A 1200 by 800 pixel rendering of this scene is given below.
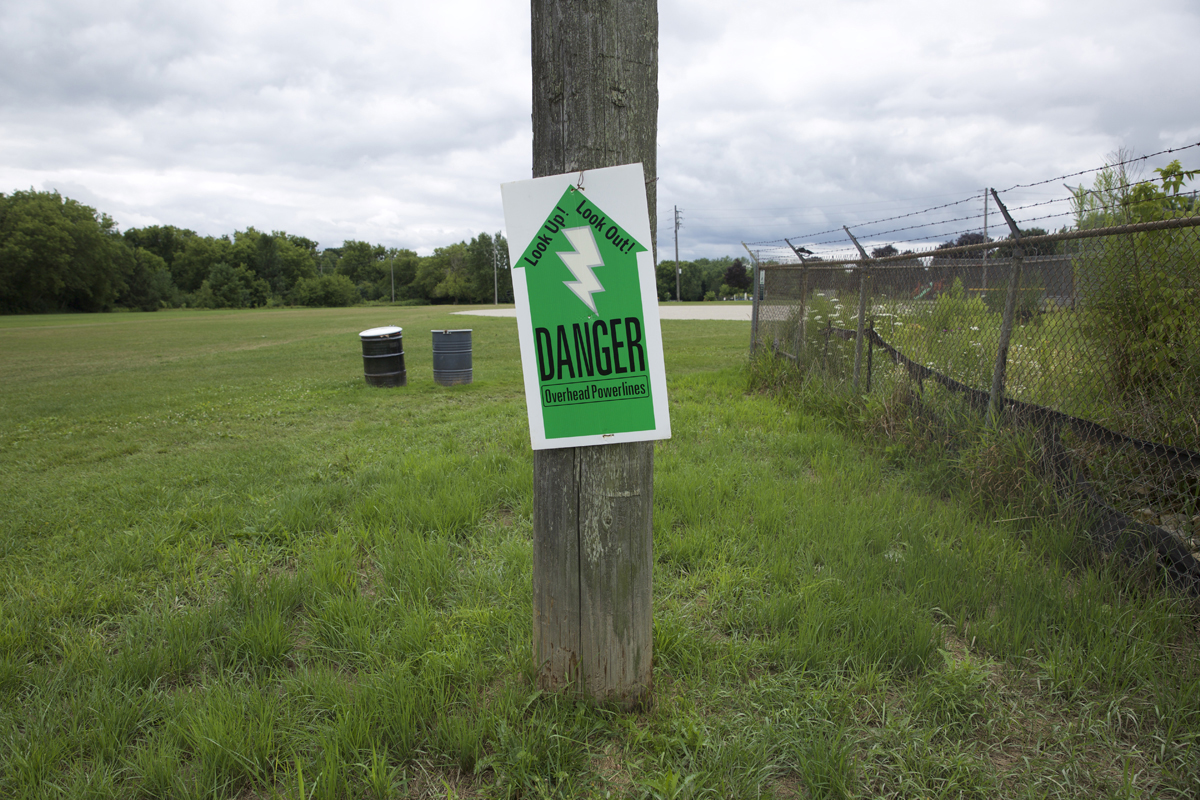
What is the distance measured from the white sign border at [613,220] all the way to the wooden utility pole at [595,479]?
0.05 meters

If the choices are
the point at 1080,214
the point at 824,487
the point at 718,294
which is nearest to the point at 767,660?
the point at 824,487

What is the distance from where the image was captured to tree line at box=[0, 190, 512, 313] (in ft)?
215

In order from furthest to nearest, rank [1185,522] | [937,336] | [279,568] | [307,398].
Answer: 1. [307,398]
2. [937,336]
3. [279,568]
4. [1185,522]

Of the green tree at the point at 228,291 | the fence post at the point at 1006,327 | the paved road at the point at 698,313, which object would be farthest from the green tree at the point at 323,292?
the fence post at the point at 1006,327

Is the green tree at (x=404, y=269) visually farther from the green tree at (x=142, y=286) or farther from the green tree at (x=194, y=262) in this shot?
the green tree at (x=142, y=286)

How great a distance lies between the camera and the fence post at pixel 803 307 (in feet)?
26.4

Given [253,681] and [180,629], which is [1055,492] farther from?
[180,629]

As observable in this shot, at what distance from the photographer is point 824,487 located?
13.8 feet

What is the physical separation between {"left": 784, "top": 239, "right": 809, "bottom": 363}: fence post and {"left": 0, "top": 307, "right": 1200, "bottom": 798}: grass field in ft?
11.4

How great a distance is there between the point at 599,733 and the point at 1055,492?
9.54 feet

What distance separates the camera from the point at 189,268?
9712cm

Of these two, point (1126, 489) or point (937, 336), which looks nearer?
point (1126, 489)

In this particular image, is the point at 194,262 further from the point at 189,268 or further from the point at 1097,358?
the point at 1097,358

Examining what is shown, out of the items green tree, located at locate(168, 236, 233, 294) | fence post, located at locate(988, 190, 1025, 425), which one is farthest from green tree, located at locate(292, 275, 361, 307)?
fence post, located at locate(988, 190, 1025, 425)
